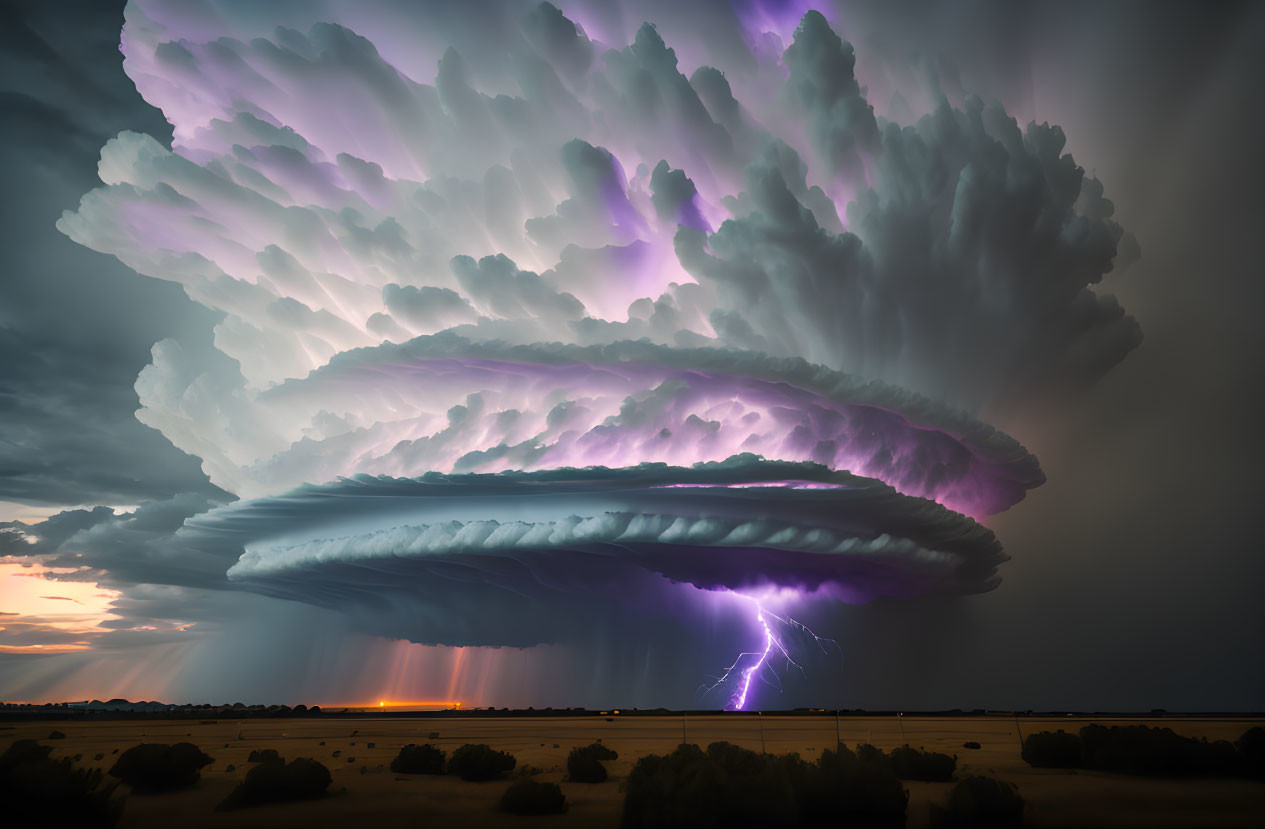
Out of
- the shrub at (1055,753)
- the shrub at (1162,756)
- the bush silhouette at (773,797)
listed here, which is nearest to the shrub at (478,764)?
the bush silhouette at (773,797)

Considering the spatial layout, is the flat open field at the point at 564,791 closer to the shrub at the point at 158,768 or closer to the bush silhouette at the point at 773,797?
the shrub at the point at 158,768

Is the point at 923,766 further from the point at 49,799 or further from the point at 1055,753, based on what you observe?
the point at 49,799

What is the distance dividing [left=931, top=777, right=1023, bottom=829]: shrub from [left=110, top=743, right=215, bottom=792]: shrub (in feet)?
80.1

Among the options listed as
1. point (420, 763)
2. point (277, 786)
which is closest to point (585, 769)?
point (420, 763)

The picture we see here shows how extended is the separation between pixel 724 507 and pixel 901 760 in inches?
1232

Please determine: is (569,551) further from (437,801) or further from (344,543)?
(437,801)

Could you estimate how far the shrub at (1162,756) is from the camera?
24688 mm

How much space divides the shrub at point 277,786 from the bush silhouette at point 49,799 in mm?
5527

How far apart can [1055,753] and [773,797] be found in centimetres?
2038

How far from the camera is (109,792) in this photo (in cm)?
1566

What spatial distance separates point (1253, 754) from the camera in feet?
81.7

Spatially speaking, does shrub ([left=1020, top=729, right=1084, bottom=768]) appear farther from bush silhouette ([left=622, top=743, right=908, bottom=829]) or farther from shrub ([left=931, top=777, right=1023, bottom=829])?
bush silhouette ([left=622, top=743, right=908, bottom=829])

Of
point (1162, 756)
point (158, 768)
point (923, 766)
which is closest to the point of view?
point (158, 768)

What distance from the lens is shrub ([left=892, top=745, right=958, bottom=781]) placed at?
25328 mm
